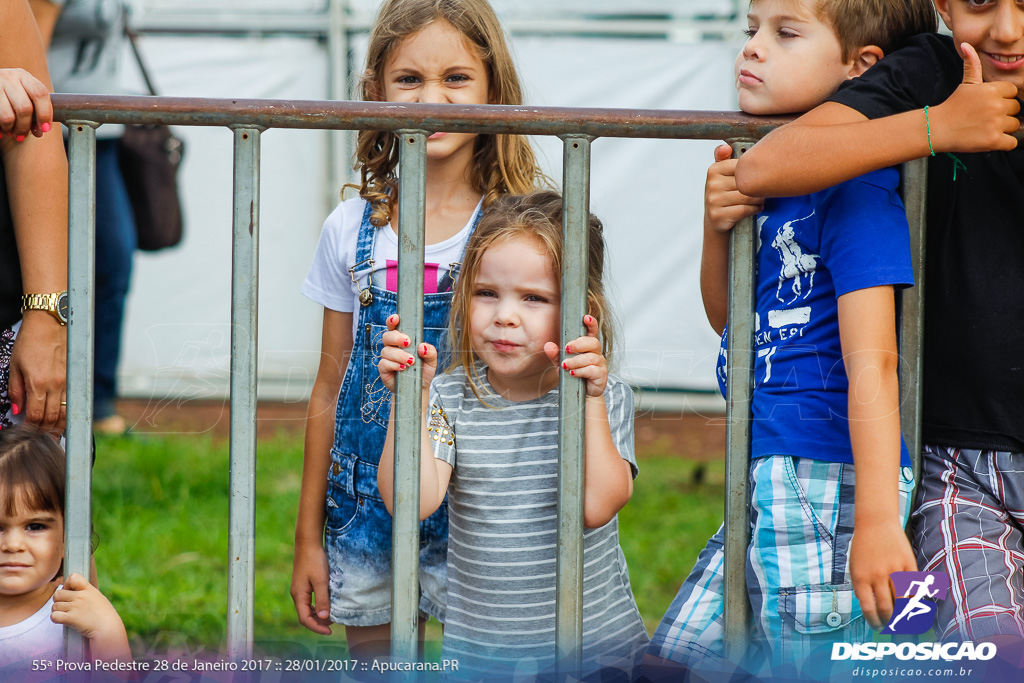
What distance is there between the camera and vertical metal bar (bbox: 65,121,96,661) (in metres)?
1.54

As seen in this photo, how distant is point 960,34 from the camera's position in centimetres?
164

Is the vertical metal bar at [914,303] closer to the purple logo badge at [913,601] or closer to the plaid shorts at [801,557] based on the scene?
the plaid shorts at [801,557]

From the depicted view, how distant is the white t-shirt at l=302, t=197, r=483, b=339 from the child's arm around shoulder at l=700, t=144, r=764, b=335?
0.45 meters

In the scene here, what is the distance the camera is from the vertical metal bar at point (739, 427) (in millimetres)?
1583

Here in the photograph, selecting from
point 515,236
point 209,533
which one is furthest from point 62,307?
point 209,533

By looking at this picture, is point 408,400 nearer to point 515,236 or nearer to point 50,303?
point 515,236

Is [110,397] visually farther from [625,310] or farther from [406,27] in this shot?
[406,27]

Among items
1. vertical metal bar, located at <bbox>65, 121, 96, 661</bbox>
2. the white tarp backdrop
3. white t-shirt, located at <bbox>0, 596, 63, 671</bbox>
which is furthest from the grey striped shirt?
the white tarp backdrop

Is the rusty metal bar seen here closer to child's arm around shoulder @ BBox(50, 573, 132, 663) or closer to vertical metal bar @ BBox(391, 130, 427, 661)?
vertical metal bar @ BBox(391, 130, 427, 661)

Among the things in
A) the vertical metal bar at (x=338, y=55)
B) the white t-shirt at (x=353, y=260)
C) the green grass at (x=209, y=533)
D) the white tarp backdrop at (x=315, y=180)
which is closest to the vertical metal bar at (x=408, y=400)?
the white t-shirt at (x=353, y=260)

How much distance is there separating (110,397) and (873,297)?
419 centimetres

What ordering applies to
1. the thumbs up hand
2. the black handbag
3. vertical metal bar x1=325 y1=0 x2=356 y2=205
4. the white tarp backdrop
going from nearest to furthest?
1. the thumbs up hand
2. the black handbag
3. vertical metal bar x1=325 y1=0 x2=356 y2=205
4. the white tarp backdrop

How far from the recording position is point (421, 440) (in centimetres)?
159

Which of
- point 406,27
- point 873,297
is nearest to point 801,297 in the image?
point 873,297
